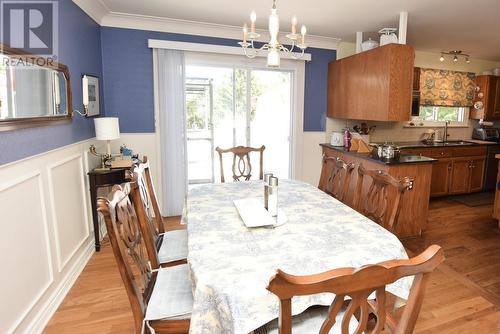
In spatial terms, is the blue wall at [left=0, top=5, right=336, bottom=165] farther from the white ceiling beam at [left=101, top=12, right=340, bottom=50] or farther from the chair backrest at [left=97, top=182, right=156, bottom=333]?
the chair backrest at [left=97, top=182, right=156, bottom=333]

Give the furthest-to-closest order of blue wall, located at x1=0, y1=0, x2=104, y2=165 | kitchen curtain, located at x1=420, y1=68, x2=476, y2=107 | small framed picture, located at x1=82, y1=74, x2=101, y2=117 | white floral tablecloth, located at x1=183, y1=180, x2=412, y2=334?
1. kitchen curtain, located at x1=420, y1=68, x2=476, y2=107
2. small framed picture, located at x1=82, y1=74, x2=101, y2=117
3. blue wall, located at x1=0, y1=0, x2=104, y2=165
4. white floral tablecloth, located at x1=183, y1=180, x2=412, y2=334

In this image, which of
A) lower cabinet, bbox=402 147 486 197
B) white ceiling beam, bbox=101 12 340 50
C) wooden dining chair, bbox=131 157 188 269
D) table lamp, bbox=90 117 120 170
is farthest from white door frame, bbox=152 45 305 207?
wooden dining chair, bbox=131 157 188 269

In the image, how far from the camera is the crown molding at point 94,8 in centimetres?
274

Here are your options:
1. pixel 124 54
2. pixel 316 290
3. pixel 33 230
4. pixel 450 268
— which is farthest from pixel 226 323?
pixel 124 54

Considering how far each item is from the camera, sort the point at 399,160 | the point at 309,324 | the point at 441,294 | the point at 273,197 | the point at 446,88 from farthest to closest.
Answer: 1. the point at 446,88
2. the point at 399,160
3. the point at 441,294
4. the point at 273,197
5. the point at 309,324

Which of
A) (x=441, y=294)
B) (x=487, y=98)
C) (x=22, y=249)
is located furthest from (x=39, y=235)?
(x=487, y=98)

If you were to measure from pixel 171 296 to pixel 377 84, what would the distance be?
3117 mm

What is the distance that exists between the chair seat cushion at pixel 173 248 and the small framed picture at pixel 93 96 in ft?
5.36

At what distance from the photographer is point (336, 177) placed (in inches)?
93.6

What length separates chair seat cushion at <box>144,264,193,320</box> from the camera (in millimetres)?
1321

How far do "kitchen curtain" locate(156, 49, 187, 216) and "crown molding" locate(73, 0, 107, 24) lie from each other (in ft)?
2.16

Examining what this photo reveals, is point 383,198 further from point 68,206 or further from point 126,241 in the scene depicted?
point 68,206

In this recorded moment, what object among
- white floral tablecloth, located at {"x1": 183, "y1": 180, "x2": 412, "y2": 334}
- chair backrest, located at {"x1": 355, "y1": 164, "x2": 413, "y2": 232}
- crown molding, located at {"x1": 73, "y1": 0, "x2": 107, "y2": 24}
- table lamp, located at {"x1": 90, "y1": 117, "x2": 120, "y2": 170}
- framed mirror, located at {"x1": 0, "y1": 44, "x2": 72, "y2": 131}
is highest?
crown molding, located at {"x1": 73, "y1": 0, "x2": 107, "y2": 24}

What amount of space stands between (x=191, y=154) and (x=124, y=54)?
1.53m
